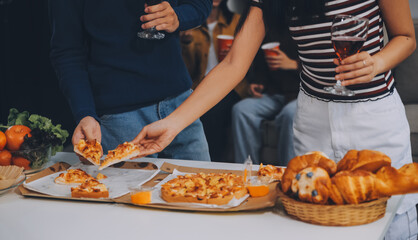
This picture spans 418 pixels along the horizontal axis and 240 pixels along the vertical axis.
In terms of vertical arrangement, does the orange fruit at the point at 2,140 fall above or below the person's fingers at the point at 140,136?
above

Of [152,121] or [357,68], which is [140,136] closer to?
[152,121]

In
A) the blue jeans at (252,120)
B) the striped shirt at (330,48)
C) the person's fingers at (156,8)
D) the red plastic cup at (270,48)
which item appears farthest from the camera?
the blue jeans at (252,120)

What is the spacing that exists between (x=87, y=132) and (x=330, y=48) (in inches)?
36.1

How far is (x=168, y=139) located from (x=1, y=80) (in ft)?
11.6

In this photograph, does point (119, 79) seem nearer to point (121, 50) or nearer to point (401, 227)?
point (121, 50)

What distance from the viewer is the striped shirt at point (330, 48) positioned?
60.6 inches

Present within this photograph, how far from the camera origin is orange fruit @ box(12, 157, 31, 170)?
5.72 ft

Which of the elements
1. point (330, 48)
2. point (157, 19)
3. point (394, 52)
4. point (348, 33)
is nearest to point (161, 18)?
point (157, 19)

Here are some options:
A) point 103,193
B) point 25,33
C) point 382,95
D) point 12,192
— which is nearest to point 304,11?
point 382,95

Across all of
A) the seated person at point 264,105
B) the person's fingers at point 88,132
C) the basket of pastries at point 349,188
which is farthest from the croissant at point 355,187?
the seated person at point 264,105

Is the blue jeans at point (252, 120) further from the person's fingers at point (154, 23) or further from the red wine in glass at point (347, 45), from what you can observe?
the red wine in glass at point (347, 45)

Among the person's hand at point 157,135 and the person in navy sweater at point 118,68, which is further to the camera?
the person in navy sweater at point 118,68

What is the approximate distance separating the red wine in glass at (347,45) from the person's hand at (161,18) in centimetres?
70

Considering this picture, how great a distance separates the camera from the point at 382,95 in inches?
63.2
